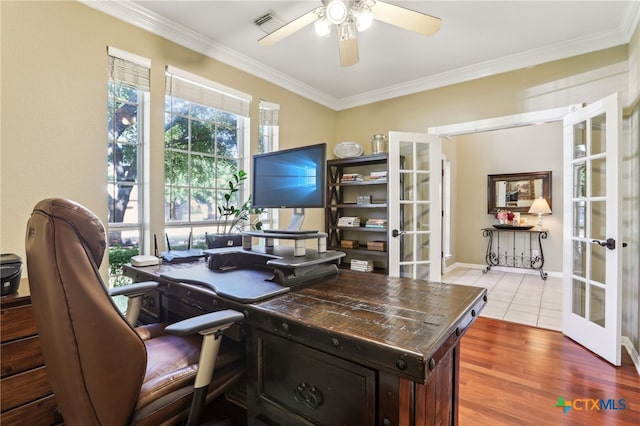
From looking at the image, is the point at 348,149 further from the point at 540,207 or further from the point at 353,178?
the point at 540,207

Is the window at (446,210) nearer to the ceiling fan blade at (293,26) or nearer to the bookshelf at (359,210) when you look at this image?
the bookshelf at (359,210)

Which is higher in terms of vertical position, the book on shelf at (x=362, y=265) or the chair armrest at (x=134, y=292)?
the chair armrest at (x=134, y=292)

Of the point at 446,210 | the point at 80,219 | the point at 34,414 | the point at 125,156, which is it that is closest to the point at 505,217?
the point at 446,210

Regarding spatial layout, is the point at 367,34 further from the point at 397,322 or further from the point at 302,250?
the point at 397,322

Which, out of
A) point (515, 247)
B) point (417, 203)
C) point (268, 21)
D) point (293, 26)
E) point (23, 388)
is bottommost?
point (23, 388)

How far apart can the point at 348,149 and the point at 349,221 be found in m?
1.01

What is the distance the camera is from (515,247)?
5.89 metres

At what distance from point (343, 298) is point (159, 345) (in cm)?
81

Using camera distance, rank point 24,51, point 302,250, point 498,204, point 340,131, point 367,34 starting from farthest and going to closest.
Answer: point 498,204 < point 340,131 < point 367,34 < point 24,51 < point 302,250

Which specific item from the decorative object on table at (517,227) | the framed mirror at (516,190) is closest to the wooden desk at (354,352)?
the decorative object on table at (517,227)

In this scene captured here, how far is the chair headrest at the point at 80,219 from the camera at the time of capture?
2.47 ft

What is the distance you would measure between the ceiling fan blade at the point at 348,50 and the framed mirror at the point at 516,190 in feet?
16.9

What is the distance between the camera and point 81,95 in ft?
6.81

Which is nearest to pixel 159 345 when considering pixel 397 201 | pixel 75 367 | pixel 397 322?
pixel 75 367
